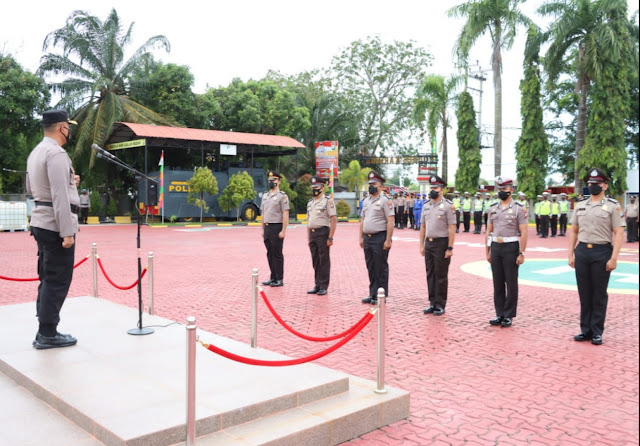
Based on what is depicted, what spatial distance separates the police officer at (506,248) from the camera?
712 centimetres

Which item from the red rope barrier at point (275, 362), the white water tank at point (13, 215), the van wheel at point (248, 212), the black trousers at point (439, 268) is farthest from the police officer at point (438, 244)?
the van wheel at point (248, 212)

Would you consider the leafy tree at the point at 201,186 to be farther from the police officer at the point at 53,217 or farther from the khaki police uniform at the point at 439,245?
the police officer at the point at 53,217

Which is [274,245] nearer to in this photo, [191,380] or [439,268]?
[439,268]

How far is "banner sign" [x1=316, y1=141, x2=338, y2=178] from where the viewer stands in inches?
1587

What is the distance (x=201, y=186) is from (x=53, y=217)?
Answer: 23890 millimetres

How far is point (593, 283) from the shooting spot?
6.38 meters

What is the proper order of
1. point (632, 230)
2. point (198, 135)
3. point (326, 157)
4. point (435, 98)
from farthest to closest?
point (326, 157)
point (435, 98)
point (198, 135)
point (632, 230)

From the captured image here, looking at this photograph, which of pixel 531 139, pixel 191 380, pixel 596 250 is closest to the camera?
pixel 191 380

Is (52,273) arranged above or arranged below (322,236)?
below

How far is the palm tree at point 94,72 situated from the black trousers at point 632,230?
2344cm

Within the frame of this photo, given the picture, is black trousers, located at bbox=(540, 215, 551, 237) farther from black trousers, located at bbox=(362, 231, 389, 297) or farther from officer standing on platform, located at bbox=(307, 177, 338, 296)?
black trousers, located at bbox=(362, 231, 389, 297)

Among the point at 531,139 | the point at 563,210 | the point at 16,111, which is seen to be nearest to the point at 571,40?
the point at 563,210

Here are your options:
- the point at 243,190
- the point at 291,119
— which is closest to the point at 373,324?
the point at 243,190

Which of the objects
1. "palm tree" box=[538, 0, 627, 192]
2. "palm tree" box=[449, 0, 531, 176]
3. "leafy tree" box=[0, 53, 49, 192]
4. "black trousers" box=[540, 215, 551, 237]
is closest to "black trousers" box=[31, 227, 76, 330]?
"palm tree" box=[538, 0, 627, 192]
